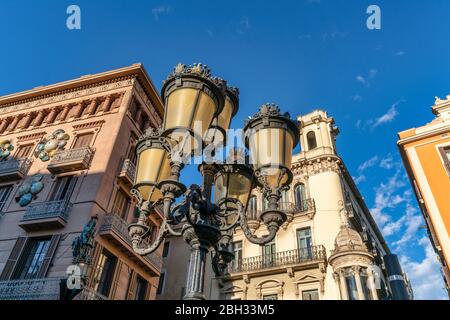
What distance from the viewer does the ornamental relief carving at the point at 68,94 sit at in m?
19.0

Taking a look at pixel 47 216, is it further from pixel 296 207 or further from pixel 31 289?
pixel 296 207

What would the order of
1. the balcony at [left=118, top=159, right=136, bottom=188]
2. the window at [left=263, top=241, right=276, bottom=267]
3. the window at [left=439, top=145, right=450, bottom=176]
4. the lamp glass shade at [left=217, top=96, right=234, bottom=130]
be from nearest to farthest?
the lamp glass shade at [left=217, top=96, right=234, bottom=130] < the window at [left=439, top=145, right=450, bottom=176] < the balcony at [left=118, top=159, right=136, bottom=188] < the window at [left=263, top=241, right=276, bottom=267]

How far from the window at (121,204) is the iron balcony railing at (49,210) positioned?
212cm

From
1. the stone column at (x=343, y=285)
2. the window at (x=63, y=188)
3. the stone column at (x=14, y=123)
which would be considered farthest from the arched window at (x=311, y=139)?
the stone column at (x=14, y=123)

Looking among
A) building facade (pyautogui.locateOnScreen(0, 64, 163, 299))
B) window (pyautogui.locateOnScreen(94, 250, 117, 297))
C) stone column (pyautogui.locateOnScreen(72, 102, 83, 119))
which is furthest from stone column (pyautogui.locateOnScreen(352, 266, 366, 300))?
stone column (pyautogui.locateOnScreen(72, 102, 83, 119))

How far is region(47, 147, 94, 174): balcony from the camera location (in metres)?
15.4

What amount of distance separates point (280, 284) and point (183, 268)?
7852 millimetres

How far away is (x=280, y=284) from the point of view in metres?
17.1

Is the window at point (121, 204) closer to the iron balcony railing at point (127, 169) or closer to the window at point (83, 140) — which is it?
the iron balcony railing at point (127, 169)

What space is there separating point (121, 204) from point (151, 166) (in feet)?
40.3

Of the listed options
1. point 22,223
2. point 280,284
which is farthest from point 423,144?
point 22,223

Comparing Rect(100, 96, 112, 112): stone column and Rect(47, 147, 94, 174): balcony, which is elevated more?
Rect(100, 96, 112, 112): stone column

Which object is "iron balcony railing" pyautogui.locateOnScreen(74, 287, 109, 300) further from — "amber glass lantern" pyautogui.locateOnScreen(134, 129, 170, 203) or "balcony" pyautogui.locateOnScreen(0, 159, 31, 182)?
"amber glass lantern" pyautogui.locateOnScreen(134, 129, 170, 203)

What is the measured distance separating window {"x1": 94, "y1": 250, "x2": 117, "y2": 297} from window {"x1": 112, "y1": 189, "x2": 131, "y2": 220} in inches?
83.8
